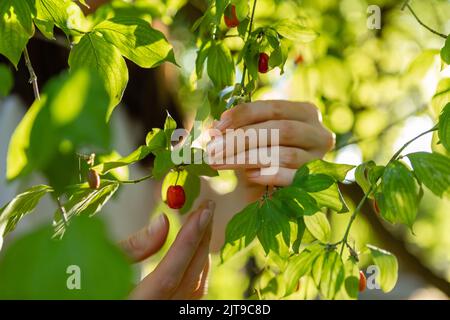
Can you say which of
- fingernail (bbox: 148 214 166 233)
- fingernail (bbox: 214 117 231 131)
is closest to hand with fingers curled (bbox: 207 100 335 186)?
fingernail (bbox: 214 117 231 131)

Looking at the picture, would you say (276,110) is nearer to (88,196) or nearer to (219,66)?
(219,66)

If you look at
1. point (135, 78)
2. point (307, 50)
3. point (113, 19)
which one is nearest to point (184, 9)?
point (135, 78)

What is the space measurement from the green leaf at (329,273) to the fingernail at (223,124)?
0.19 metres

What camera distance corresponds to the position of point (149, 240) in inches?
34.0

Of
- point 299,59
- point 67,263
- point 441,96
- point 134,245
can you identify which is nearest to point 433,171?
point 441,96

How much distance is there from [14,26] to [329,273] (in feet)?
1.36

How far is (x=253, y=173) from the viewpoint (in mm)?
851

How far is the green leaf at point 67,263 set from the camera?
0.23 m

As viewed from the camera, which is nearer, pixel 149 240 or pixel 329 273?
pixel 329 273

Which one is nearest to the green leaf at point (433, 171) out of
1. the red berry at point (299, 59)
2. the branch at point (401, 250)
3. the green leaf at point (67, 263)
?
the green leaf at point (67, 263)

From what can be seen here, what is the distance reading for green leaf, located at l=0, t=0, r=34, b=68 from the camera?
657mm

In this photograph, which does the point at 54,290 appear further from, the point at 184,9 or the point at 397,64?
the point at 397,64

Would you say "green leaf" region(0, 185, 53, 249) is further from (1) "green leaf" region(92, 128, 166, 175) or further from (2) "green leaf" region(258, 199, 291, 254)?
(2) "green leaf" region(258, 199, 291, 254)

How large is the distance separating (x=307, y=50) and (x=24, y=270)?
1.38 m
